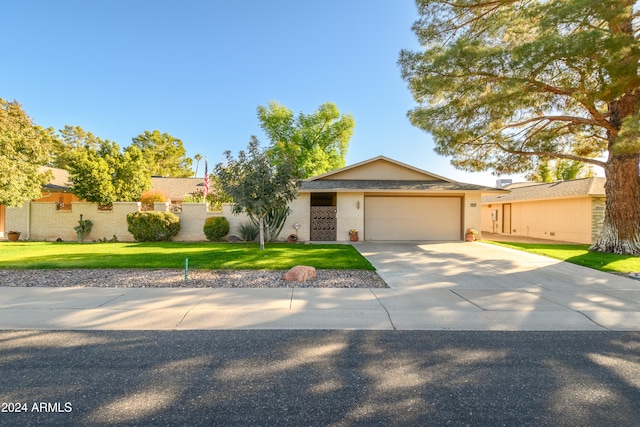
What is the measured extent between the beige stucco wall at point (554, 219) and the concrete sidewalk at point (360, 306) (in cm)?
1195

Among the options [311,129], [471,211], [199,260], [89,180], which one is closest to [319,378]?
[199,260]

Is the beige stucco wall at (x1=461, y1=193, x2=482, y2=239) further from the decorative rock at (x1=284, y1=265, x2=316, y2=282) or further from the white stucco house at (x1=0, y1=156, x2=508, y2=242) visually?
the decorative rock at (x1=284, y1=265, x2=316, y2=282)

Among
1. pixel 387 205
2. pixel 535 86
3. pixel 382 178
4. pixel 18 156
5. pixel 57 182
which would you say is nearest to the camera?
pixel 535 86

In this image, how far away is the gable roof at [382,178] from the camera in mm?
15836

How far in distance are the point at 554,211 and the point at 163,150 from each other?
1861 inches

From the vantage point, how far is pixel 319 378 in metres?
3.08

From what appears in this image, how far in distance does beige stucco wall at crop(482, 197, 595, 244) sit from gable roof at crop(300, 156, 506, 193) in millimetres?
5965

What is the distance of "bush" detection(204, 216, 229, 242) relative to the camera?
1507cm

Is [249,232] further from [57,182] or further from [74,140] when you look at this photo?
[74,140]

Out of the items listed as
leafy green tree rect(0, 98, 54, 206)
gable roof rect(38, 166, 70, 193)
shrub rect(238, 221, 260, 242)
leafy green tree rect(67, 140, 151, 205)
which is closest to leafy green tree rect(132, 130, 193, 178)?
gable roof rect(38, 166, 70, 193)

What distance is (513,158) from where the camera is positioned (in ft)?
44.3

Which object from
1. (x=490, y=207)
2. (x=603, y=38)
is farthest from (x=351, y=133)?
(x=603, y=38)

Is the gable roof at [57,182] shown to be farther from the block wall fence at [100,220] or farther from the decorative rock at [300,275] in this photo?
the decorative rock at [300,275]

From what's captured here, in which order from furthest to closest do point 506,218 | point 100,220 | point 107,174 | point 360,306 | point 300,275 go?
1. point 506,218
2. point 107,174
3. point 100,220
4. point 300,275
5. point 360,306
